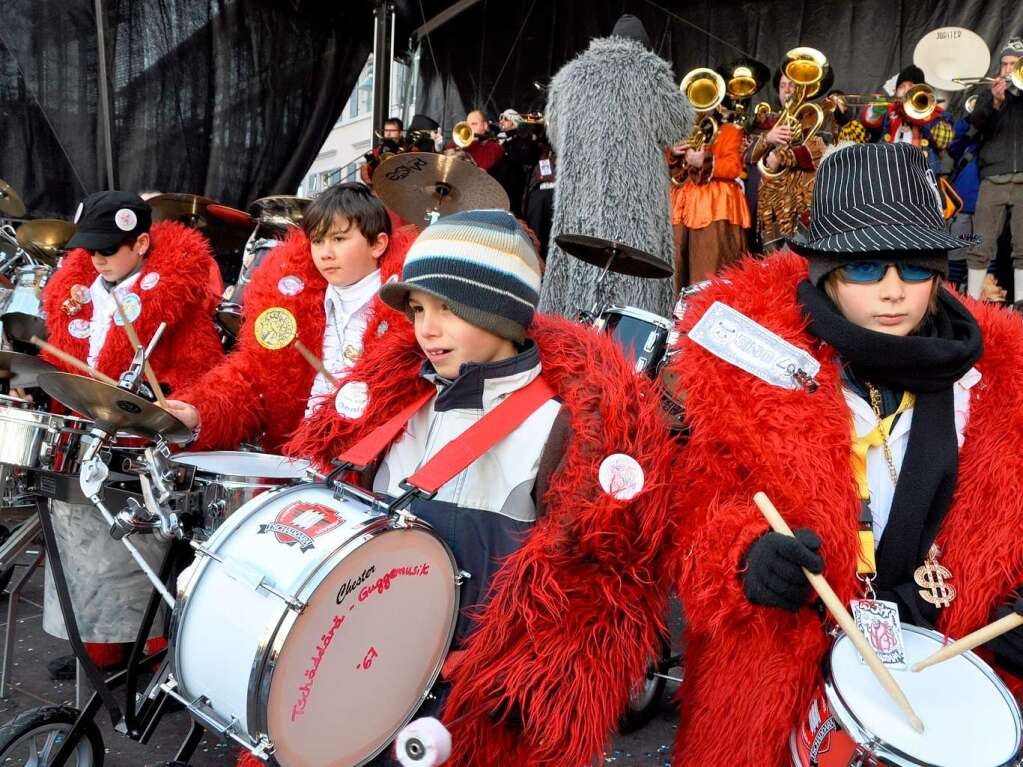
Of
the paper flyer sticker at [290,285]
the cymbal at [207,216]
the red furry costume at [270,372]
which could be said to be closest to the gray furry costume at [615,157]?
the red furry costume at [270,372]

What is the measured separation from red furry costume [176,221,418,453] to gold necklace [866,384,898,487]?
1.56 meters

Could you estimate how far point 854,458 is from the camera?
164 centimetres

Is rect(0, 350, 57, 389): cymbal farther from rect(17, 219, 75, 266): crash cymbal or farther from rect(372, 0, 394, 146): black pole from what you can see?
rect(372, 0, 394, 146): black pole

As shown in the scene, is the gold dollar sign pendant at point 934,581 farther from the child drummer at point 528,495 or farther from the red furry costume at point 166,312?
the red furry costume at point 166,312

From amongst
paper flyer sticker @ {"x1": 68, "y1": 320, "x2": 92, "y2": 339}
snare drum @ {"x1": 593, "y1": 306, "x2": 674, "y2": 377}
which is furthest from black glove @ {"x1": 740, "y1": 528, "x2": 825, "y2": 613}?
paper flyer sticker @ {"x1": 68, "y1": 320, "x2": 92, "y2": 339}

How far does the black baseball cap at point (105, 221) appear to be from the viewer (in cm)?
321

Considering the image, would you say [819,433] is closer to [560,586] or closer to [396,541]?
[560,586]

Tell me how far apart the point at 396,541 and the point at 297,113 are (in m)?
7.21

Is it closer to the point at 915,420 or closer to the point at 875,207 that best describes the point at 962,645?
the point at 915,420

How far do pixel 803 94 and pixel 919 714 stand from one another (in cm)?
604

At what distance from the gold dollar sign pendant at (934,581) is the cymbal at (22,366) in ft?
8.26

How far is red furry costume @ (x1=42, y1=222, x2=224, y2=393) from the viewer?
10.6 ft

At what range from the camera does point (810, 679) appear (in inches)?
62.7

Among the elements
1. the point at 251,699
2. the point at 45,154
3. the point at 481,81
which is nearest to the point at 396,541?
the point at 251,699
